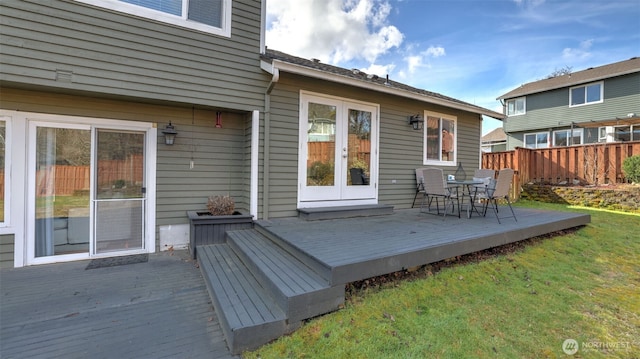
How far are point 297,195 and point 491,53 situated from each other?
10.9m

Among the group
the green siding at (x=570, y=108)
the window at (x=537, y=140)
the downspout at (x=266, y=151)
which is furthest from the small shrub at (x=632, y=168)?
the downspout at (x=266, y=151)

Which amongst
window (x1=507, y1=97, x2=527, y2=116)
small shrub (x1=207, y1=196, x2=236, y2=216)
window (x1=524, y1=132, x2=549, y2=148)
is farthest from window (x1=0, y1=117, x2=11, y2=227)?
window (x1=507, y1=97, x2=527, y2=116)

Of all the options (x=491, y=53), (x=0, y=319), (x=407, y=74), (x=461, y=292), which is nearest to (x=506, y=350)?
(x=461, y=292)

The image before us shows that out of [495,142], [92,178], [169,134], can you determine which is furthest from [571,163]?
[495,142]

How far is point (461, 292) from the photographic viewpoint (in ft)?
9.96

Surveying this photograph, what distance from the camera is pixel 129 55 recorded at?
390 cm

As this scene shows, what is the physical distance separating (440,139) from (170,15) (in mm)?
6315

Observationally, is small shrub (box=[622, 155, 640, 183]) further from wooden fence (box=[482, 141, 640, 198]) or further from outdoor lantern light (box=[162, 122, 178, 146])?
outdoor lantern light (box=[162, 122, 178, 146])

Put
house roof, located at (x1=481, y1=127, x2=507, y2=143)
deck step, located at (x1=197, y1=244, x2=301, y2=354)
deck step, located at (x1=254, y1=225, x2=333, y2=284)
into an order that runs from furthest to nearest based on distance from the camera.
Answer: house roof, located at (x1=481, y1=127, x2=507, y2=143)
deck step, located at (x1=254, y1=225, x2=333, y2=284)
deck step, located at (x1=197, y1=244, x2=301, y2=354)

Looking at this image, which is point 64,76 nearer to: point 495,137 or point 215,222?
point 215,222

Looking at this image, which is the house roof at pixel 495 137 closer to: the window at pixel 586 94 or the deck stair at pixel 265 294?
the window at pixel 586 94

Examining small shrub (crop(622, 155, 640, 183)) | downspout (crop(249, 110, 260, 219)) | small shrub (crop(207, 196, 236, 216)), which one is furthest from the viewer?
small shrub (crop(622, 155, 640, 183))

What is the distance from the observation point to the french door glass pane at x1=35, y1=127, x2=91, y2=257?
4.07m

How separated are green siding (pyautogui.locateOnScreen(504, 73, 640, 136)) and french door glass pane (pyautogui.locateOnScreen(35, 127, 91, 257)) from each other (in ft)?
55.2
